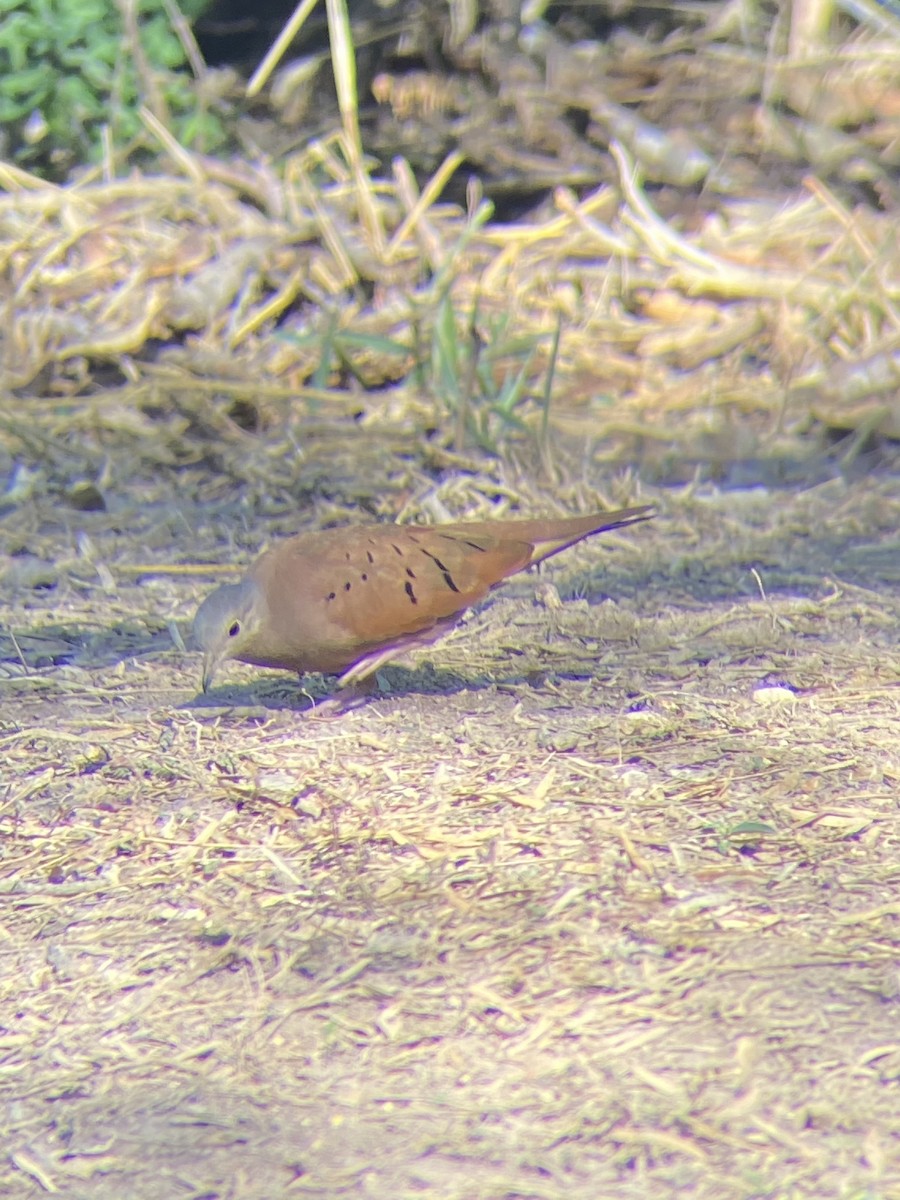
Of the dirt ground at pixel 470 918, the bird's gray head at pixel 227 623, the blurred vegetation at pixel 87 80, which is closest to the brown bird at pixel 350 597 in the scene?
the bird's gray head at pixel 227 623

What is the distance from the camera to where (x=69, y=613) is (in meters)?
4.07

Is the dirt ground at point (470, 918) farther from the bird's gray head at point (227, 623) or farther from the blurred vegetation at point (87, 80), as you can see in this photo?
the blurred vegetation at point (87, 80)

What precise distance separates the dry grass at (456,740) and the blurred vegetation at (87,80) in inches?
24.3

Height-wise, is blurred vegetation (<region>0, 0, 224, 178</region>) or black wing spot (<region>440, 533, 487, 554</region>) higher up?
blurred vegetation (<region>0, 0, 224, 178</region>)

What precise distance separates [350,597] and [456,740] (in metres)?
0.44

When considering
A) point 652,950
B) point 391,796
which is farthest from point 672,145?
point 652,950

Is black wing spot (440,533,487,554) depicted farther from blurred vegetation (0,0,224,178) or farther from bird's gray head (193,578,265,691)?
blurred vegetation (0,0,224,178)

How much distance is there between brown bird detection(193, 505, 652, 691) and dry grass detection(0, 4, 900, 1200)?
0.15 meters

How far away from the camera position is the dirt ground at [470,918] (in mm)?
1895

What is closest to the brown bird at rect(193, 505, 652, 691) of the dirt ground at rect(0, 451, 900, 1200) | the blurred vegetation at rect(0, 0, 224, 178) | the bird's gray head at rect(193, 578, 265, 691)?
the bird's gray head at rect(193, 578, 265, 691)

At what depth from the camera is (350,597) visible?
126 inches

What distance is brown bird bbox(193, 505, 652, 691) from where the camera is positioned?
319cm

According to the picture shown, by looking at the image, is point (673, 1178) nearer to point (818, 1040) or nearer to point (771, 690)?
point (818, 1040)

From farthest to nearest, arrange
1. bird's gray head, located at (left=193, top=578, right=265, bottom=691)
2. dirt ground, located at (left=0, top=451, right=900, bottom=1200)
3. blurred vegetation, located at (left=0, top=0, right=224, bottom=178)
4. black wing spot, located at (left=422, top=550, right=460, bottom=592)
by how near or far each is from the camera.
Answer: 1. blurred vegetation, located at (left=0, top=0, right=224, bottom=178)
2. black wing spot, located at (left=422, top=550, right=460, bottom=592)
3. bird's gray head, located at (left=193, top=578, right=265, bottom=691)
4. dirt ground, located at (left=0, top=451, right=900, bottom=1200)
